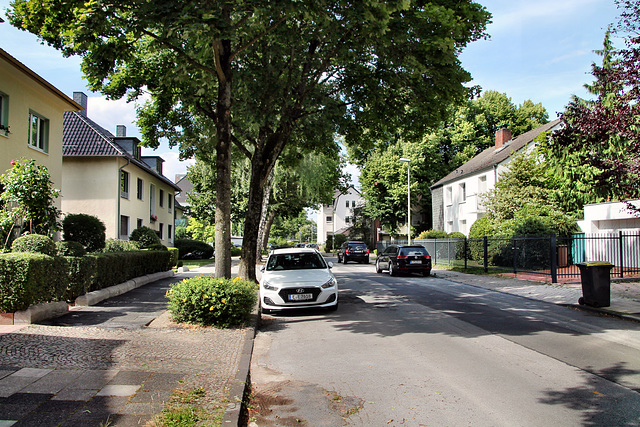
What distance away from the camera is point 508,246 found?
70.0 ft

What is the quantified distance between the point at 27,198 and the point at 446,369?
32.3ft

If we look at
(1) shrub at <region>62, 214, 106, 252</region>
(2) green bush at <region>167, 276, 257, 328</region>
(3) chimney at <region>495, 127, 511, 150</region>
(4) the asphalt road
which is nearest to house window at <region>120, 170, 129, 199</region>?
(1) shrub at <region>62, 214, 106, 252</region>

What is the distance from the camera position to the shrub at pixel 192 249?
43.2 metres

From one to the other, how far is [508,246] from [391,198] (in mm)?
28527

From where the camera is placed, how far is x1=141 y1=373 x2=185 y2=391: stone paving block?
4.88m

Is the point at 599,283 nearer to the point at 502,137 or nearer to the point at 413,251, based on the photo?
the point at 413,251

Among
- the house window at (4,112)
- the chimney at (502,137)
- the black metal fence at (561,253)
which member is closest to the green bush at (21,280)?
the house window at (4,112)

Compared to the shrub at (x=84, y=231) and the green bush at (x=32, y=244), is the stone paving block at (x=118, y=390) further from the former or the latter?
the shrub at (x=84, y=231)

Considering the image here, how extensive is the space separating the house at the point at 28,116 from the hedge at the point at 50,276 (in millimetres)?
4969

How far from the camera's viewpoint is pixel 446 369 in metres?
6.09

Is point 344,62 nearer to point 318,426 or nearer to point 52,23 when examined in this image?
point 52,23

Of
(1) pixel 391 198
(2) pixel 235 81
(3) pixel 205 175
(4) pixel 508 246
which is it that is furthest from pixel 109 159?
(1) pixel 391 198

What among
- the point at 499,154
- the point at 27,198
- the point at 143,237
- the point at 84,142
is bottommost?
the point at 143,237

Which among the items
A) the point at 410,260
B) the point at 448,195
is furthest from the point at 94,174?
the point at 448,195
